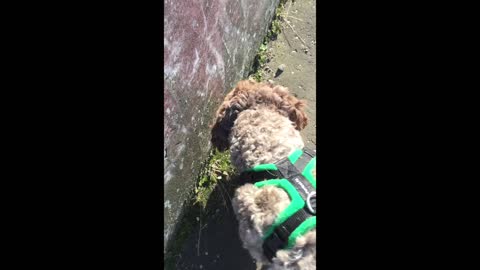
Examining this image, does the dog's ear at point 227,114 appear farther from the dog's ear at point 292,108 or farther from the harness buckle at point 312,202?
the harness buckle at point 312,202

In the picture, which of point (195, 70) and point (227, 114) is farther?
point (227, 114)

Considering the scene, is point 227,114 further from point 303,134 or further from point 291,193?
point 303,134

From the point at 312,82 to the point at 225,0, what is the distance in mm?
1610

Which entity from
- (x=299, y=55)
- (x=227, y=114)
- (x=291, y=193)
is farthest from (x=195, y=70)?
(x=299, y=55)

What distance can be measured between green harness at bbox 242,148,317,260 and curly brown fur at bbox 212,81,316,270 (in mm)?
41

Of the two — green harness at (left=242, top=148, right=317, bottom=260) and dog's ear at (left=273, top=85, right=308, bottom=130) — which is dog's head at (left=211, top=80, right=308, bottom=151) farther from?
green harness at (left=242, top=148, right=317, bottom=260)

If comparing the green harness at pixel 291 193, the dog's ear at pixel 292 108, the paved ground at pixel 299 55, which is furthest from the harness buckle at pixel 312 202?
the paved ground at pixel 299 55

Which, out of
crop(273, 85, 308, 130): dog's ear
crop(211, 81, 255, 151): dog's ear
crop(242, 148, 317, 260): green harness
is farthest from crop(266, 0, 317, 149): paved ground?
crop(242, 148, 317, 260): green harness

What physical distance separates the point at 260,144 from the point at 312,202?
61 centimetres

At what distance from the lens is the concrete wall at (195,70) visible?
2150 millimetres

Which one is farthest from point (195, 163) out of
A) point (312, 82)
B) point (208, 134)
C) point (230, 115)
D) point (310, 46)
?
point (310, 46)

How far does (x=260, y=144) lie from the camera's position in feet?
8.81

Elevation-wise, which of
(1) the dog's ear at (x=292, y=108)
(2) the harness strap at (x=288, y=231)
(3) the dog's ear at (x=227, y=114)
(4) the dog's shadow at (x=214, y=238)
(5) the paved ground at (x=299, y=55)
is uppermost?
(5) the paved ground at (x=299, y=55)
